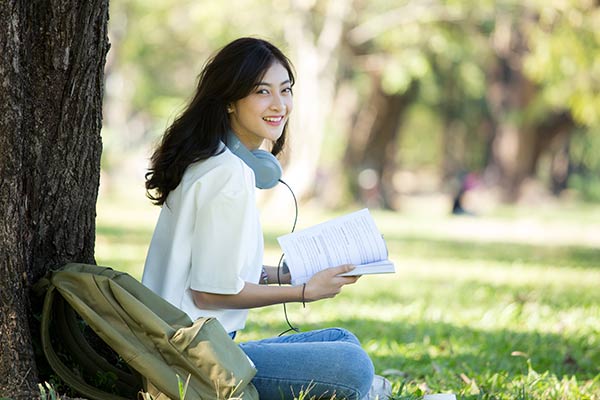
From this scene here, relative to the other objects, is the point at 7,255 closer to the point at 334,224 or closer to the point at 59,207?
the point at 59,207

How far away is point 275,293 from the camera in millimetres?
3775

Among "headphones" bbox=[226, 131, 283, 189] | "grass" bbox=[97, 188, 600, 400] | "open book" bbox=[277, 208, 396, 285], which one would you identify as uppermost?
"headphones" bbox=[226, 131, 283, 189]

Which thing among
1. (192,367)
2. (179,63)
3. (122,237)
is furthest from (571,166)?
(192,367)

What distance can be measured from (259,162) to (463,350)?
2.90 metres

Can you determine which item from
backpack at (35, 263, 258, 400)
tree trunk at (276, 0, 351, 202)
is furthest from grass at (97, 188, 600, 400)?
tree trunk at (276, 0, 351, 202)

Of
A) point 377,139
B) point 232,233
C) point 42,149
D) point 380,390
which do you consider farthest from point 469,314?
point 377,139

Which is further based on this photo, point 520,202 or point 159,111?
point 520,202

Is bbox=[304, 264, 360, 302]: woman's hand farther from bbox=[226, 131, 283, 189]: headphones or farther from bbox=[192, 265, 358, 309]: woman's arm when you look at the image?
bbox=[226, 131, 283, 189]: headphones

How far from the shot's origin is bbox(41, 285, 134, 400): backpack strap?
3455mm

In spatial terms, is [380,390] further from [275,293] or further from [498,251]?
[498,251]

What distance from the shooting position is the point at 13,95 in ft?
11.3

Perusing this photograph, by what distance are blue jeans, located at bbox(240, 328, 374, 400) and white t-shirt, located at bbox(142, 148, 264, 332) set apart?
0.83 feet

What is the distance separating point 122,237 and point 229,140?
423 inches

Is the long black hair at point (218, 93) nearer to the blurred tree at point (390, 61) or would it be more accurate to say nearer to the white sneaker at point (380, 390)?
the white sneaker at point (380, 390)
